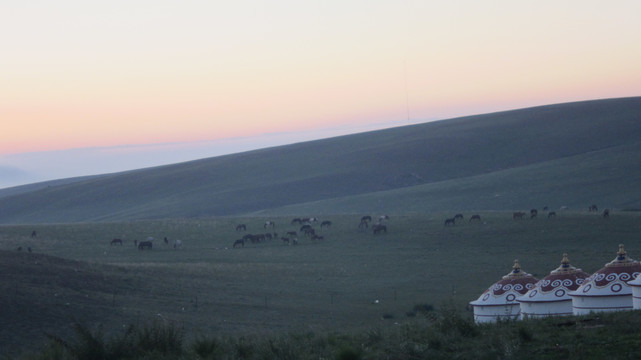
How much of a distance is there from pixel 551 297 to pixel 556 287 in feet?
1.05

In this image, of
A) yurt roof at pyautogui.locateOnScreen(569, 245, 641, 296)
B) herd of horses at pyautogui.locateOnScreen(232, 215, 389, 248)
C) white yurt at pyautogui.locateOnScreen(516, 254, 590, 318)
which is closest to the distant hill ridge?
herd of horses at pyautogui.locateOnScreen(232, 215, 389, 248)

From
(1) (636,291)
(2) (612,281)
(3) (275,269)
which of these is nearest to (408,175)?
(3) (275,269)

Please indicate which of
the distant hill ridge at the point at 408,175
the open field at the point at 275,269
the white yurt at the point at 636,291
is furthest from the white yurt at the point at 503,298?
the distant hill ridge at the point at 408,175

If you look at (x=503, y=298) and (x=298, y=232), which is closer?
(x=503, y=298)

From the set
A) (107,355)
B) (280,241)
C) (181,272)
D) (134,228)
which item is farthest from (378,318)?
(134,228)

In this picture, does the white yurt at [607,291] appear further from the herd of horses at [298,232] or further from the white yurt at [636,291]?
the herd of horses at [298,232]

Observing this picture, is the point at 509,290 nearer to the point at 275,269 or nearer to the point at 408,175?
the point at 275,269

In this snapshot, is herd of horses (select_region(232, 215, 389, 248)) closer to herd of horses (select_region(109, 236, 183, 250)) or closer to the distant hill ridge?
herd of horses (select_region(109, 236, 183, 250))

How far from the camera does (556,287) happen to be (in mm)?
19594

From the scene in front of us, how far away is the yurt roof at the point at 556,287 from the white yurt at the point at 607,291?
2.66 feet

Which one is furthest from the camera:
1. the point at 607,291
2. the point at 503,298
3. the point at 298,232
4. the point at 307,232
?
the point at 298,232

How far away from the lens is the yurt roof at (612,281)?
18141 millimetres

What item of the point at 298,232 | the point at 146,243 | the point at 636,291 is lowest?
the point at 298,232

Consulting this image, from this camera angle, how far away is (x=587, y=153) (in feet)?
330
